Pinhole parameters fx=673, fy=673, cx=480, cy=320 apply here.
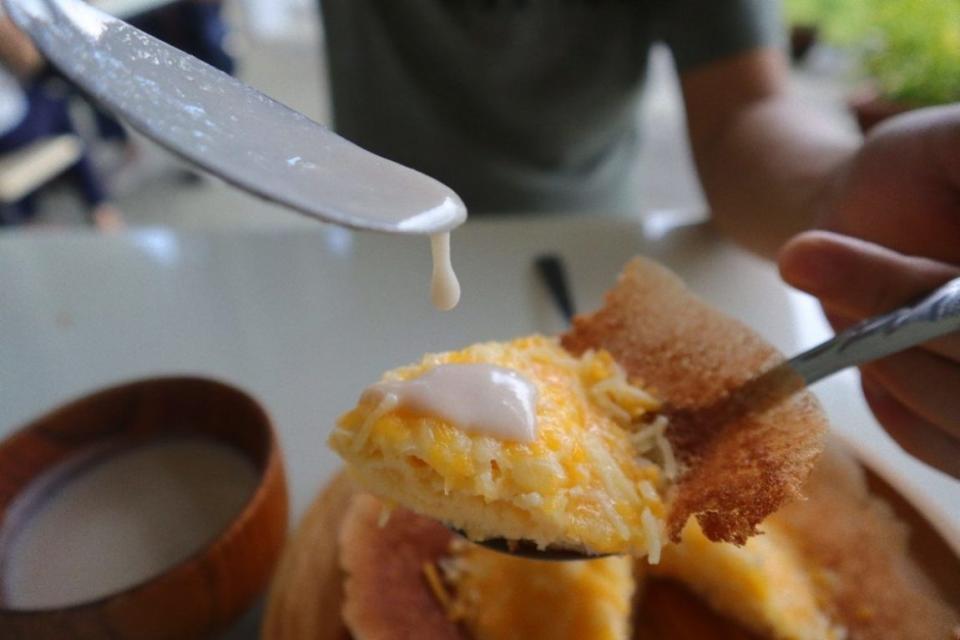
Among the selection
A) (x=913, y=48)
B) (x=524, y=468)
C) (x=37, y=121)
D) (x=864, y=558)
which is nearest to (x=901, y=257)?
(x=864, y=558)

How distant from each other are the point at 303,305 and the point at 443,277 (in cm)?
59

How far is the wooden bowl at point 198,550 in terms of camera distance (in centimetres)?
43

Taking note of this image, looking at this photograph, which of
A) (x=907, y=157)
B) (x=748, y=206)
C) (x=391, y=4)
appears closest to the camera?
(x=907, y=157)

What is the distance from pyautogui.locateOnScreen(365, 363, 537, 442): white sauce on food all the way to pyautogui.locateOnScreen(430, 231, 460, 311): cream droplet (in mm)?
50

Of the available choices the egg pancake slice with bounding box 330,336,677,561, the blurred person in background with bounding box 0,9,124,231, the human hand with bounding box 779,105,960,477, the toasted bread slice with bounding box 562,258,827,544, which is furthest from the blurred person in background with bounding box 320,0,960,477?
the blurred person in background with bounding box 0,9,124,231

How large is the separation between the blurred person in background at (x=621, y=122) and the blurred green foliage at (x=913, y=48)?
1.13 meters

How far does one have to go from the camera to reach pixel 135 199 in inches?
94.5

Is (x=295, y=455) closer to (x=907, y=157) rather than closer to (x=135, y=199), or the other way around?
(x=907, y=157)

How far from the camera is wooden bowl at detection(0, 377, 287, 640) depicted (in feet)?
1.41

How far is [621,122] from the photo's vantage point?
4.02ft

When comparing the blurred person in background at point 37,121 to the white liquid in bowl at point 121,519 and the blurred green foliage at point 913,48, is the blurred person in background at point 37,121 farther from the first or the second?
the blurred green foliage at point 913,48

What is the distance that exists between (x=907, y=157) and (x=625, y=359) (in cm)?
36

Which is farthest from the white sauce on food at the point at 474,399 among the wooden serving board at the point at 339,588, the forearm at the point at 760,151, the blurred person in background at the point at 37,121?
the blurred person in background at the point at 37,121

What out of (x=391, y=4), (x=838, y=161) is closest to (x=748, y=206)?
(x=838, y=161)
